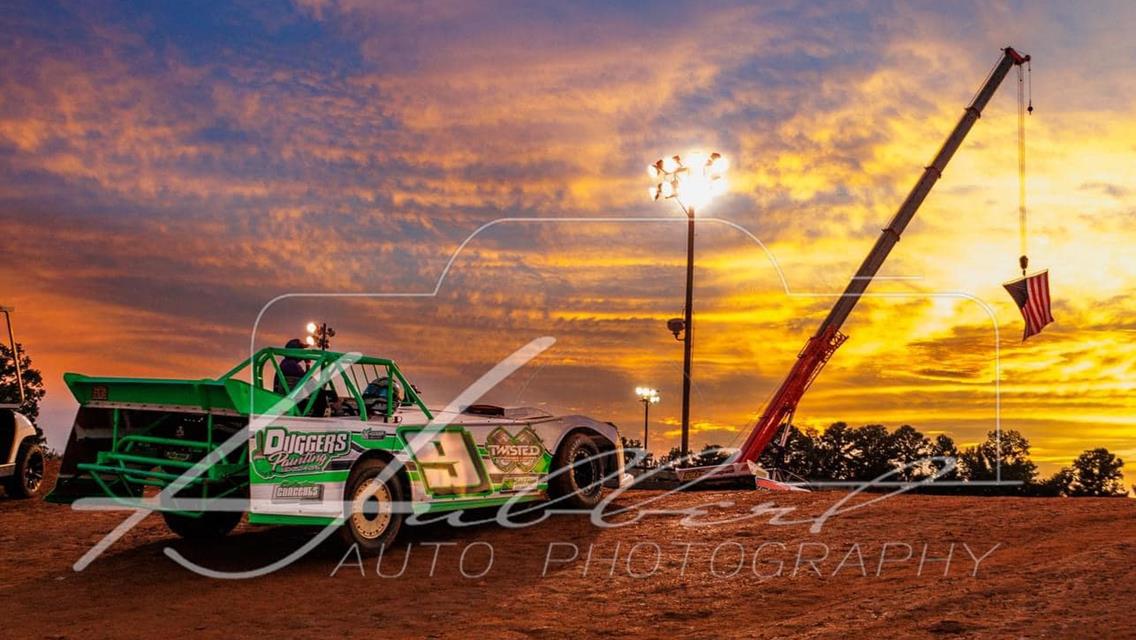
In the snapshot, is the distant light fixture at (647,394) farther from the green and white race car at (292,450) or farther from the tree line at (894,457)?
the green and white race car at (292,450)

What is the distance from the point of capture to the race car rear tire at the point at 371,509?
9938 mm

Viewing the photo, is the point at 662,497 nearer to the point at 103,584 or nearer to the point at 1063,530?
the point at 1063,530

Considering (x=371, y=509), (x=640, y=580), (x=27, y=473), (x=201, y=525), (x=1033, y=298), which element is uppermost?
(x=1033, y=298)

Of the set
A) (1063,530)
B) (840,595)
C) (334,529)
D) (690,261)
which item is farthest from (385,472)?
(690,261)

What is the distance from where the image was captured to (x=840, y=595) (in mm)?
8531

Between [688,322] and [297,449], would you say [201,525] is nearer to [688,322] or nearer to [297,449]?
[297,449]

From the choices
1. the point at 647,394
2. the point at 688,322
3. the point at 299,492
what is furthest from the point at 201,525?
the point at 647,394

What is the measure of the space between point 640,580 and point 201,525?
5160 millimetres

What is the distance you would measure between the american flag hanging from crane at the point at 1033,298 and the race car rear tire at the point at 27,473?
2201 cm

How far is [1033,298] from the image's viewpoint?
26.5 m

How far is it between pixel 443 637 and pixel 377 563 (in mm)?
2556

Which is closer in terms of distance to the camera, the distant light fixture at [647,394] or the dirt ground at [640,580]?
the dirt ground at [640,580]

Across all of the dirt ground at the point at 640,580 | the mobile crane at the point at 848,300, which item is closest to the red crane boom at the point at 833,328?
the mobile crane at the point at 848,300

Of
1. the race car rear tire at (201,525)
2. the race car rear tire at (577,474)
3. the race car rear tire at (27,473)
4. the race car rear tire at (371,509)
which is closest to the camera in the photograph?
the race car rear tire at (371,509)
